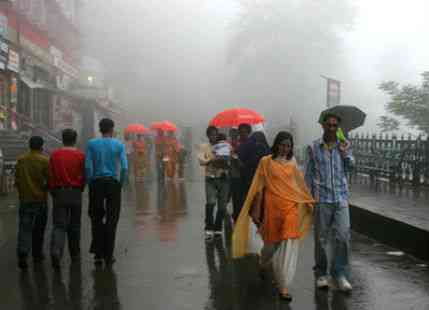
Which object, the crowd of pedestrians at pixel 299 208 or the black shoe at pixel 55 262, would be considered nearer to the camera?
the crowd of pedestrians at pixel 299 208

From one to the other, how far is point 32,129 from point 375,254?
17.8 metres

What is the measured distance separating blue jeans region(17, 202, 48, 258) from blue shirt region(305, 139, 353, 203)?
313cm

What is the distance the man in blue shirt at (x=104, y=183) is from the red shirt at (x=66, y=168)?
130 mm

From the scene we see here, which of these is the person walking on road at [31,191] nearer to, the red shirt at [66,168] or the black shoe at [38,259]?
the black shoe at [38,259]

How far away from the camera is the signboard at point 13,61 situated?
846 inches

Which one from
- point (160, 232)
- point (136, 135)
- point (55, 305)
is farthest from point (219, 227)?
point (136, 135)

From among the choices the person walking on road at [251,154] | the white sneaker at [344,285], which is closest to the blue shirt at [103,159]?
the person walking on road at [251,154]

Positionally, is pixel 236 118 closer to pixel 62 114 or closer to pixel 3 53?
pixel 3 53

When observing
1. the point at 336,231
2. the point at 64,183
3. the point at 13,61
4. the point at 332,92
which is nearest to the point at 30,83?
the point at 13,61

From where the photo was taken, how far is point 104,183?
6.90m

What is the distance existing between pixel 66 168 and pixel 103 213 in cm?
66

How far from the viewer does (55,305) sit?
526 centimetres

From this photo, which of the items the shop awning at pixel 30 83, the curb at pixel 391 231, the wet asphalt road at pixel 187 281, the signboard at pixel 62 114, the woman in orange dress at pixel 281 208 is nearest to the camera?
the wet asphalt road at pixel 187 281

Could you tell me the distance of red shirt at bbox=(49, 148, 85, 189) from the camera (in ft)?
22.6
